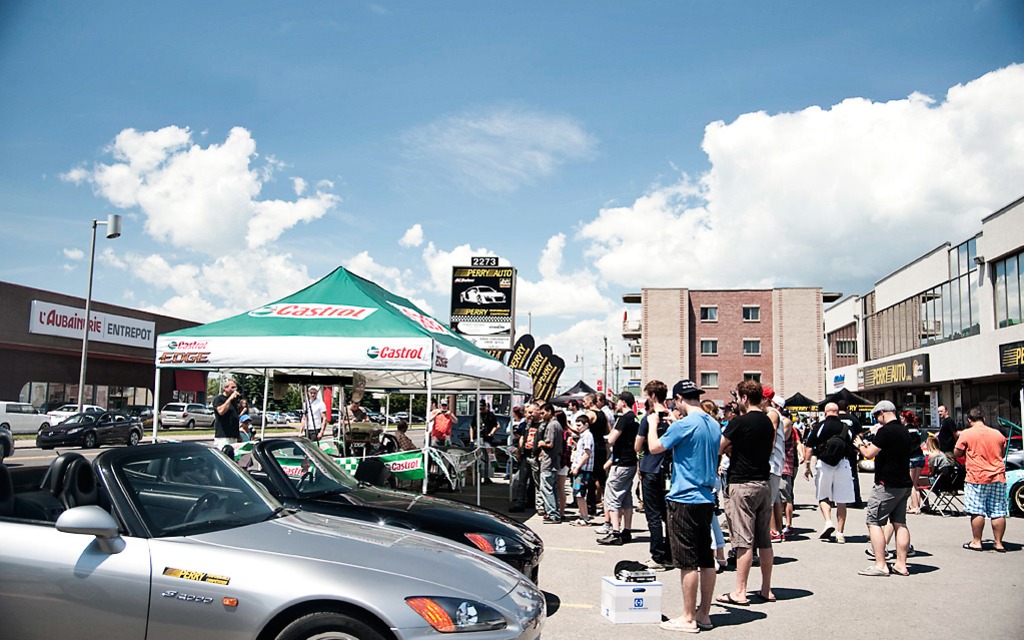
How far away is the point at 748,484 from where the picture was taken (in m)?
6.54

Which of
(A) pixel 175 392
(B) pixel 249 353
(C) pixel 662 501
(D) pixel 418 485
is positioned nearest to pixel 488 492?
(D) pixel 418 485

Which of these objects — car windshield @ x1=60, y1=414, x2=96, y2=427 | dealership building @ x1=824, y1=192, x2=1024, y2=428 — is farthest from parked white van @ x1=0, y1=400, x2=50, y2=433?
dealership building @ x1=824, y1=192, x2=1024, y2=428

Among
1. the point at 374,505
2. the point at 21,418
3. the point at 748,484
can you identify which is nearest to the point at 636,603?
the point at 748,484

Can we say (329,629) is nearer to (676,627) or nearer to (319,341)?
(676,627)

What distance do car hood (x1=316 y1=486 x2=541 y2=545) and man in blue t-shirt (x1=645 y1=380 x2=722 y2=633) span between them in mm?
1367

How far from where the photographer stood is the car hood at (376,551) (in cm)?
374

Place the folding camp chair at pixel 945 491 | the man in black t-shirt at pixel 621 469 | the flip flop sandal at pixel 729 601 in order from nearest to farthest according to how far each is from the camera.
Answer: the flip flop sandal at pixel 729 601 → the man in black t-shirt at pixel 621 469 → the folding camp chair at pixel 945 491

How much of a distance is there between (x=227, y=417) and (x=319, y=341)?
2.41m

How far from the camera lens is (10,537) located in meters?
3.72

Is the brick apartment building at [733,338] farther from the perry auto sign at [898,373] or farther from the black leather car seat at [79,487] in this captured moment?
the black leather car seat at [79,487]

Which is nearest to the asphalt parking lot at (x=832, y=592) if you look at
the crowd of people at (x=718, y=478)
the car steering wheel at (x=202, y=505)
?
the crowd of people at (x=718, y=478)

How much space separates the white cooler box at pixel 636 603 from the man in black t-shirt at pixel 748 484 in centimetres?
102

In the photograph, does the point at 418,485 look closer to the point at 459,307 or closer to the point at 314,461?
the point at 314,461

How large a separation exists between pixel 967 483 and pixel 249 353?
31.9ft
